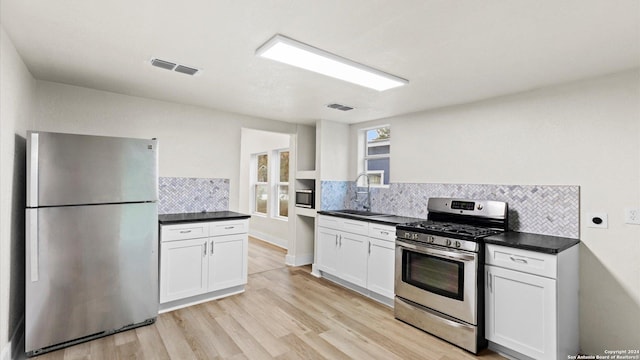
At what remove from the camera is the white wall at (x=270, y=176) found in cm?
621

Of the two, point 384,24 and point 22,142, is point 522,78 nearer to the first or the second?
point 384,24

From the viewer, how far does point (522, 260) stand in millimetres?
2369

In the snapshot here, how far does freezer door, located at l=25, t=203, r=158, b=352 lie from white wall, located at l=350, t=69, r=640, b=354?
3476 mm

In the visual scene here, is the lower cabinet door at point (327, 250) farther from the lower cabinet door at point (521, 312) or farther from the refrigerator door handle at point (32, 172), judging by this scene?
the refrigerator door handle at point (32, 172)

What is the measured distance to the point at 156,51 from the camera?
2254 millimetres

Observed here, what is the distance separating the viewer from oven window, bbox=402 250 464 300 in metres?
2.64

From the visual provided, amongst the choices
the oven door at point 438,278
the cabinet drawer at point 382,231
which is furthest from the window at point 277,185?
the oven door at point 438,278

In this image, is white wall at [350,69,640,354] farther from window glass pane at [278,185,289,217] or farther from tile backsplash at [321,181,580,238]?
window glass pane at [278,185,289,217]

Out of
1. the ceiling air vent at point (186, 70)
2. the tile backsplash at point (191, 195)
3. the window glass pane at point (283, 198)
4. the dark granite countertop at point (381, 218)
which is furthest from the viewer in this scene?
the window glass pane at point (283, 198)

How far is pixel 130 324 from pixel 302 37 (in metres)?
2.83

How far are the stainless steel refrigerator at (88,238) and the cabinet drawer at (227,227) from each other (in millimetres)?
A: 624

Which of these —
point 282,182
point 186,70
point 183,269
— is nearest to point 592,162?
point 186,70

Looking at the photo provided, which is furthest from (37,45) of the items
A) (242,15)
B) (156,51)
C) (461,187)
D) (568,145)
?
(568,145)

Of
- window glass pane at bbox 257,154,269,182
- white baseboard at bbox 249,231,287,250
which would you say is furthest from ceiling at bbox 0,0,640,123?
window glass pane at bbox 257,154,269,182
